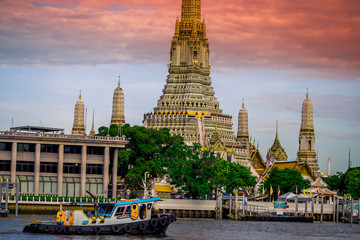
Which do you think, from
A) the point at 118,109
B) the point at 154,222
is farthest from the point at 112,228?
the point at 118,109

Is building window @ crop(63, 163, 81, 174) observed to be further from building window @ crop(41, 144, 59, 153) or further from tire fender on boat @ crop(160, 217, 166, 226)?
tire fender on boat @ crop(160, 217, 166, 226)

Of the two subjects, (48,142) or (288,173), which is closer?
(48,142)

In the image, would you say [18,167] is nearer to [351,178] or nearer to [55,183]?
[55,183]

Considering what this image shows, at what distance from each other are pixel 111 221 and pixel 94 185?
3591 centimetres

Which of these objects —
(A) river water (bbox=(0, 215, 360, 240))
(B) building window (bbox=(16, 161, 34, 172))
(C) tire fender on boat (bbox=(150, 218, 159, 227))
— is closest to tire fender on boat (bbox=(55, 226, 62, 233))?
(A) river water (bbox=(0, 215, 360, 240))

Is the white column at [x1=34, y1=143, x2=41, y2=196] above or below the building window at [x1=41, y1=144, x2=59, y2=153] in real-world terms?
below

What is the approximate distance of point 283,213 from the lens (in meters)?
128

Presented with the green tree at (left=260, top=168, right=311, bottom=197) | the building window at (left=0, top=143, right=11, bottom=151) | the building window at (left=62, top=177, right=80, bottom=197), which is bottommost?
the building window at (left=62, top=177, right=80, bottom=197)

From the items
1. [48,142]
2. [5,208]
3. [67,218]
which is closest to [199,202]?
[48,142]

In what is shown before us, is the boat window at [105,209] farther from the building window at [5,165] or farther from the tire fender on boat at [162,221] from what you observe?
the building window at [5,165]

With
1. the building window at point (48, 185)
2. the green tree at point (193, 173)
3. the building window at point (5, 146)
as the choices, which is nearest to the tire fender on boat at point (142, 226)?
the building window at point (48, 185)

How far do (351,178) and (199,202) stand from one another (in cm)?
5117

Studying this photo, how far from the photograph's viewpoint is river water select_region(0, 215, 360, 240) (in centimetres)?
8599

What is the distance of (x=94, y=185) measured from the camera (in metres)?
122
